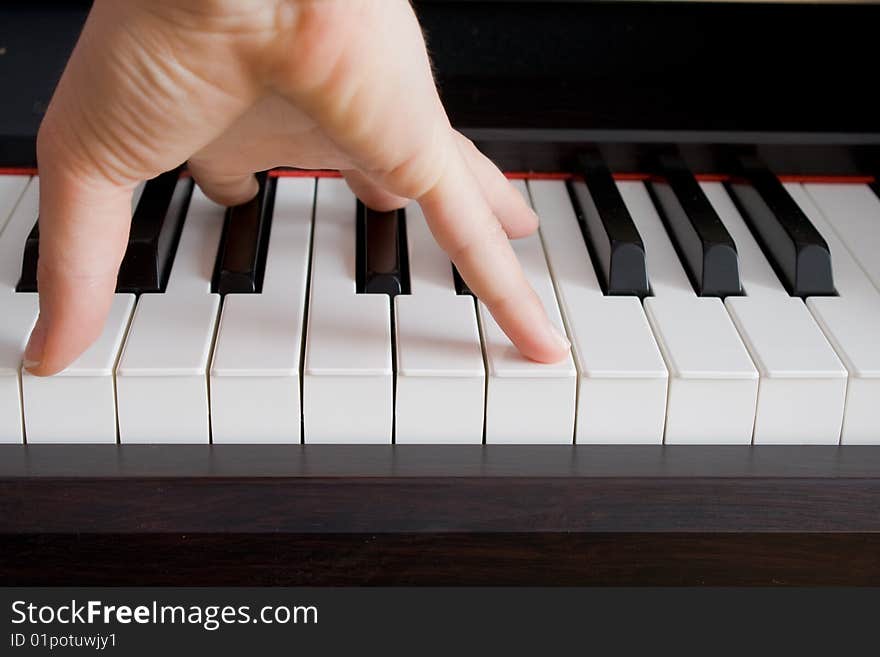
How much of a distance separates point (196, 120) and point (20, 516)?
337mm

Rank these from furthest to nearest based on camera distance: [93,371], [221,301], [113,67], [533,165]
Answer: [533,165], [221,301], [93,371], [113,67]

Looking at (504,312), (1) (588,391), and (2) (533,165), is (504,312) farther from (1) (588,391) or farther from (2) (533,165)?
(2) (533,165)

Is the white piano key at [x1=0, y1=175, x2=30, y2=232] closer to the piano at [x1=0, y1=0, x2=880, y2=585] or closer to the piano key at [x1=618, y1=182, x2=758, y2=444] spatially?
the piano at [x1=0, y1=0, x2=880, y2=585]

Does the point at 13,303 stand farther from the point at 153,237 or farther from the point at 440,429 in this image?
the point at 440,429

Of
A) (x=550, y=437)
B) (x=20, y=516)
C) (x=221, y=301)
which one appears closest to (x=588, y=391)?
(x=550, y=437)

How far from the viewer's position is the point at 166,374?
0.91 m

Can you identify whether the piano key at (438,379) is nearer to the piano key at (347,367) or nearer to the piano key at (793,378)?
the piano key at (347,367)

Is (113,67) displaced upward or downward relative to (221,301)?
upward

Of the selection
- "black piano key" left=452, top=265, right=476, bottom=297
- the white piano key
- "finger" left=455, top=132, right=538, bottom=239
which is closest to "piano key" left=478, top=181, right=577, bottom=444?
"black piano key" left=452, top=265, right=476, bottom=297

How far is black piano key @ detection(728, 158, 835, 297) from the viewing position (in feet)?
3.49

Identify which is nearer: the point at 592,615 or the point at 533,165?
the point at 592,615

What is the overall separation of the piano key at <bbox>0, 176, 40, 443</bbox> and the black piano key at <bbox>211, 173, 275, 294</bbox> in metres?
0.16

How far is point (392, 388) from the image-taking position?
92 cm

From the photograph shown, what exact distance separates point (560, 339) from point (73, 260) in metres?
0.37
